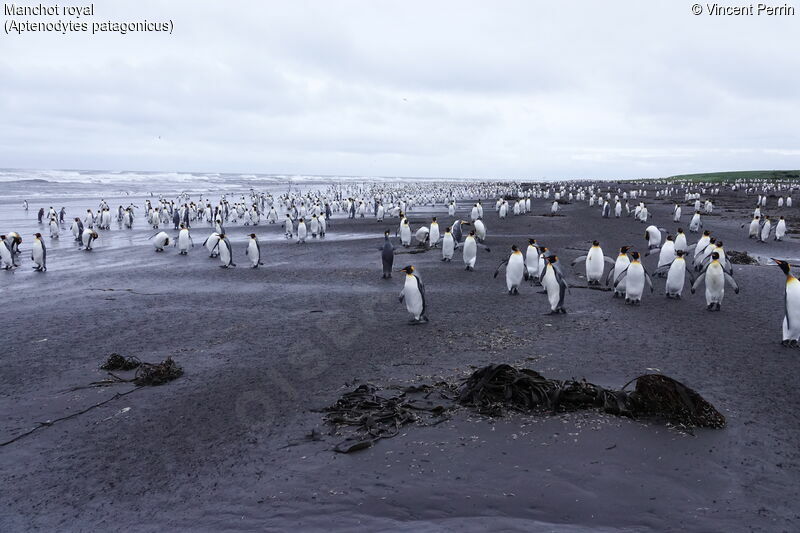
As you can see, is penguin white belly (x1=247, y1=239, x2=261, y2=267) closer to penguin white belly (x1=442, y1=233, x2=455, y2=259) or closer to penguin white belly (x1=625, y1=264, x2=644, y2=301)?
penguin white belly (x1=442, y1=233, x2=455, y2=259)

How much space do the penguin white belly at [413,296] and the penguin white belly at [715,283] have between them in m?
6.01

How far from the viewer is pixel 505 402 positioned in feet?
20.3

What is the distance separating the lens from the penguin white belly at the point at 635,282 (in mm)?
11312

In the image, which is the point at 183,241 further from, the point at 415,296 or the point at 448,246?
the point at 415,296

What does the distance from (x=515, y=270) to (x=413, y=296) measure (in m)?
3.49

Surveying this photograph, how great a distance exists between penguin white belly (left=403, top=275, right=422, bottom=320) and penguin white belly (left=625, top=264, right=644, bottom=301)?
471 cm

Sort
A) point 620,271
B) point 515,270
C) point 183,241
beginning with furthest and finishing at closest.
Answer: point 183,241 < point 515,270 < point 620,271

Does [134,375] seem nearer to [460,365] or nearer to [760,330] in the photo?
[460,365]

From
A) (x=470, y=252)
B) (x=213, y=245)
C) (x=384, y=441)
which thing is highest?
(x=470, y=252)

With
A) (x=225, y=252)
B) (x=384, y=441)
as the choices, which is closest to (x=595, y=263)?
(x=384, y=441)

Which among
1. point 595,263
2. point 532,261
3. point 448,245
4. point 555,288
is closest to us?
point 555,288

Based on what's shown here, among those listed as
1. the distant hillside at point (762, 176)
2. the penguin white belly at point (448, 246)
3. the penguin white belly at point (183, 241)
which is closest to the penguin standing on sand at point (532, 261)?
the penguin white belly at point (448, 246)

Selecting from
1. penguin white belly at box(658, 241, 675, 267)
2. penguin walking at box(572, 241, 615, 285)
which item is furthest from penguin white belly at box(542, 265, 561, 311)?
penguin white belly at box(658, 241, 675, 267)

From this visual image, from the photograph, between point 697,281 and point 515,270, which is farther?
point 515,270
